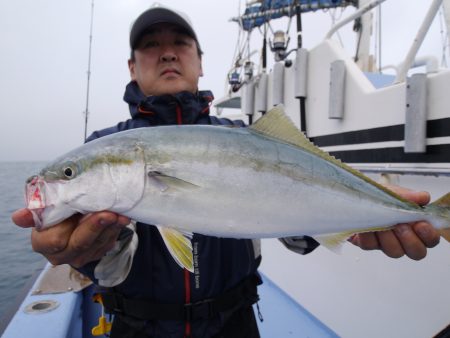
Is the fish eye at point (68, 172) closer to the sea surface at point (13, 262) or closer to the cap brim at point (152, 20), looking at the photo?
the cap brim at point (152, 20)

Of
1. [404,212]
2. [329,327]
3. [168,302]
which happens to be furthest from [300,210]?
[329,327]

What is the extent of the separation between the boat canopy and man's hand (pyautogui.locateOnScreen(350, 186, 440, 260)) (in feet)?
18.7

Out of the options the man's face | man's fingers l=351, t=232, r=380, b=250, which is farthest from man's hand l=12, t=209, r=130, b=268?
man's fingers l=351, t=232, r=380, b=250

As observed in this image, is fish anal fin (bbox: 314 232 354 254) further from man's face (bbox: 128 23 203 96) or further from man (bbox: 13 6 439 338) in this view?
man's face (bbox: 128 23 203 96)

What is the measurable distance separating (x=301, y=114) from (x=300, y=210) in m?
3.23

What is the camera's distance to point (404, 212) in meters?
1.75

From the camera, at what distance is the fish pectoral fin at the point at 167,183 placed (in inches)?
61.6

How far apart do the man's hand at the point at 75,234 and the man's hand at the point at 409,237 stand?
1425 mm

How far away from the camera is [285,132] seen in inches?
69.8

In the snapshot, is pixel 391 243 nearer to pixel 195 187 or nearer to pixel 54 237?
pixel 195 187

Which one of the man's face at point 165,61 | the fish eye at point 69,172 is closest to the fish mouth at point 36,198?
the fish eye at point 69,172

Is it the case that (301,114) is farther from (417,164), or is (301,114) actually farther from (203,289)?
(203,289)

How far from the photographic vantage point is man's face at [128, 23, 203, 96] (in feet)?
8.07

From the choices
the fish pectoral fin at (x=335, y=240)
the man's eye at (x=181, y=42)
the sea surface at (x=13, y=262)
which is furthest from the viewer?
the sea surface at (x=13, y=262)
